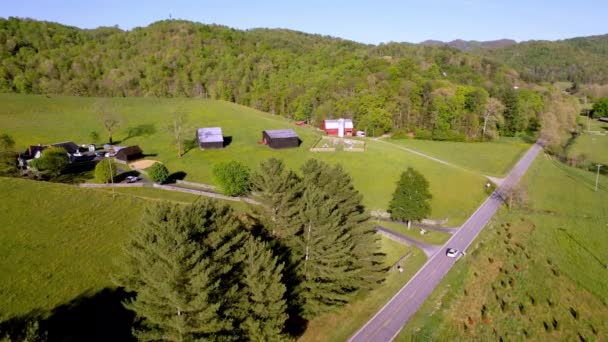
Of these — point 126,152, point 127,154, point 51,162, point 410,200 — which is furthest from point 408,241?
point 51,162

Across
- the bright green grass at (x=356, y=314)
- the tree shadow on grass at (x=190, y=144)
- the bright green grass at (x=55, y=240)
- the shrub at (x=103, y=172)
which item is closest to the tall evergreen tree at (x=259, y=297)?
the bright green grass at (x=356, y=314)

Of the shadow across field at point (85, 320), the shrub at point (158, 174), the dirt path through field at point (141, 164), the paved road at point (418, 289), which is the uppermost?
the shrub at point (158, 174)

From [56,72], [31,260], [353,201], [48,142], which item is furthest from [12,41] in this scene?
[353,201]

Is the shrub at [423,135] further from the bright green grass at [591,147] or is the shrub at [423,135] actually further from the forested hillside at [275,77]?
the bright green grass at [591,147]

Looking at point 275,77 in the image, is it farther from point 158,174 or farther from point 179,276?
point 179,276

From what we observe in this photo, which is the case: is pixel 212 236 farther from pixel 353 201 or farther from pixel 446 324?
pixel 446 324

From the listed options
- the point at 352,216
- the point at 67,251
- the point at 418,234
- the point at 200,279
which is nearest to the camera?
the point at 200,279

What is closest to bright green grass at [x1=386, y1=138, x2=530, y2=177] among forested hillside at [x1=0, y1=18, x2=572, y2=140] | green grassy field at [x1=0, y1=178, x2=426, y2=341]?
forested hillside at [x1=0, y1=18, x2=572, y2=140]
